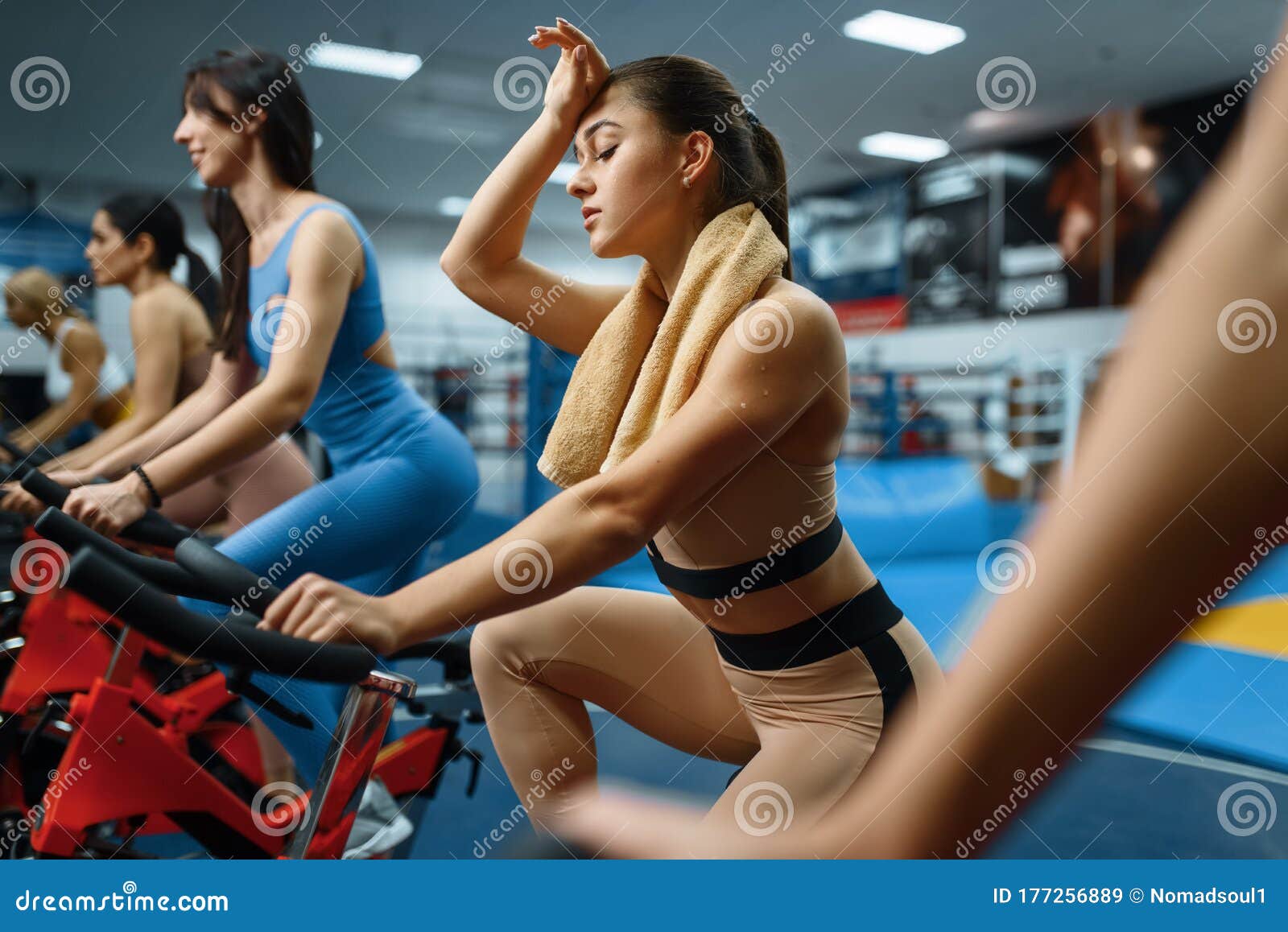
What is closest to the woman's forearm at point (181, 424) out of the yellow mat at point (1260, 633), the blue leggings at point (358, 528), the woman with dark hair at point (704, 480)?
the blue leggings at point (358, 528)

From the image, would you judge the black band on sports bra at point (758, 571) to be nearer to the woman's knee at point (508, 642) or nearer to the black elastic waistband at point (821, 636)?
the black elastic waistband at point (821, 636)

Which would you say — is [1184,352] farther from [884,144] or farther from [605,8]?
[884,144]

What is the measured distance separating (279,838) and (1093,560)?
5.30ft

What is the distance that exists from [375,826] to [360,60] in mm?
5454

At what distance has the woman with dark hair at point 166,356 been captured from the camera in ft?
6.38

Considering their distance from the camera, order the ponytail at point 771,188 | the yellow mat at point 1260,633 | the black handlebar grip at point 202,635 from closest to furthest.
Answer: the black handlebar grip at point 202,635 → the ponytail at point 771,188 → the yellow mat at point 1260,633

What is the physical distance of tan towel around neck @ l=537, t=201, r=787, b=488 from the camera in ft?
3.18

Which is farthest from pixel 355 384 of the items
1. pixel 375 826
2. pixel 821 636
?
pixel 821 636

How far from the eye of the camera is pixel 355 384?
171 centimetres

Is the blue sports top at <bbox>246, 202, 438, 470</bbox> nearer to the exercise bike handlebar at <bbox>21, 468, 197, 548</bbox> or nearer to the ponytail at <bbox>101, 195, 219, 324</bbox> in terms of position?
the exercise bike handlebar at <bbox>21, 468, 197, 548</bbox>

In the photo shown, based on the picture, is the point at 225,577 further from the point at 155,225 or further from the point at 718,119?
the point at 155,225

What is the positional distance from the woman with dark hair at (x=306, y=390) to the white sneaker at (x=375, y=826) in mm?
198

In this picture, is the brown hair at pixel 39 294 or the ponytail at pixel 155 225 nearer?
the ponytail at pixel 155 225
